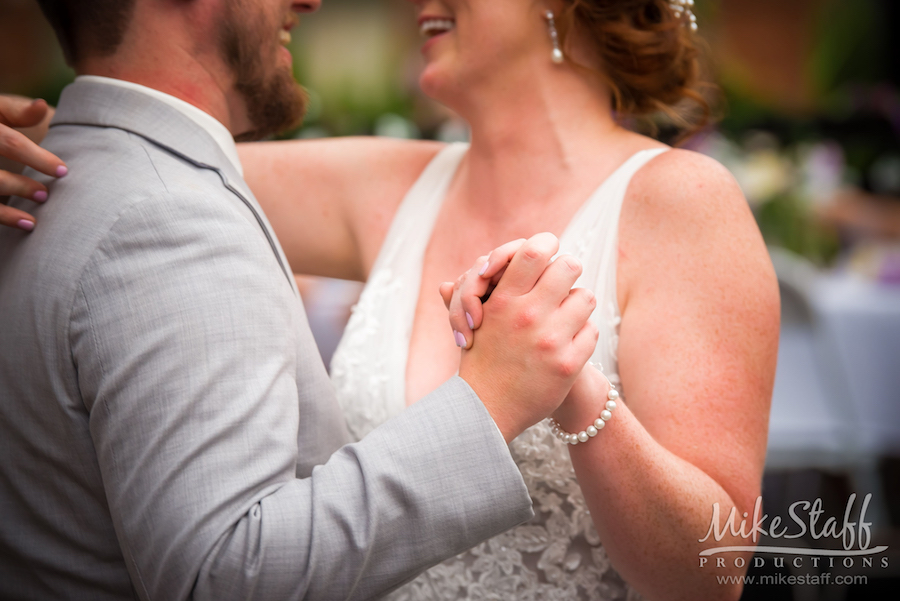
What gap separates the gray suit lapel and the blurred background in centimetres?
117

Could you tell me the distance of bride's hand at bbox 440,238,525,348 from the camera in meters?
0.99

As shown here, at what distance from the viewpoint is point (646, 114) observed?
175cm

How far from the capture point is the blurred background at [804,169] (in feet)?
10.8

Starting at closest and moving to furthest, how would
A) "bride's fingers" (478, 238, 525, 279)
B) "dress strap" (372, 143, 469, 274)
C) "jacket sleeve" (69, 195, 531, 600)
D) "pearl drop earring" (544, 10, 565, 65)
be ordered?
"jacket sleeve" (69, 195, 531, 600), "bride's fingers" (478, 238, 525, 279), "pearl drop earring" (544, 10, 565, 65), "dress strap" (372, 143, 469, 274)

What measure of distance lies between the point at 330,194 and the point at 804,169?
11.1 feet

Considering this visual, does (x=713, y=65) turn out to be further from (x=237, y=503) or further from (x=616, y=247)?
(x=237, y=503)

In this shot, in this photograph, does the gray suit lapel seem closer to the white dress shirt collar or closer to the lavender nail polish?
the white dress shirt collar

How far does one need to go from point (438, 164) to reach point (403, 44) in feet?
19.9

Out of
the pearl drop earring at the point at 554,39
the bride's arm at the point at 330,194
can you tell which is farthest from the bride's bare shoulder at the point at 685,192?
the bride's arm at the point at 330,194

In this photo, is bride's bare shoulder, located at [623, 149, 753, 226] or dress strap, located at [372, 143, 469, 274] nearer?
bride's bare shoulder, located at [623, 149, 753, 226]

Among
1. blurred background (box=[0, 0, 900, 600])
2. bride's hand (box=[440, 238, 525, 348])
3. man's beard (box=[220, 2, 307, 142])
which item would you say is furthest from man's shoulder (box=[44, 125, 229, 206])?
blurred background (box=[0, 0, 900, 600])

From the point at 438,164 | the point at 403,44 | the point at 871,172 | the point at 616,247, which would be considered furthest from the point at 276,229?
the point at 403,44

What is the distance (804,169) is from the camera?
4.24 metres

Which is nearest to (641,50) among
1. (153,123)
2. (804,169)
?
(153,123)
